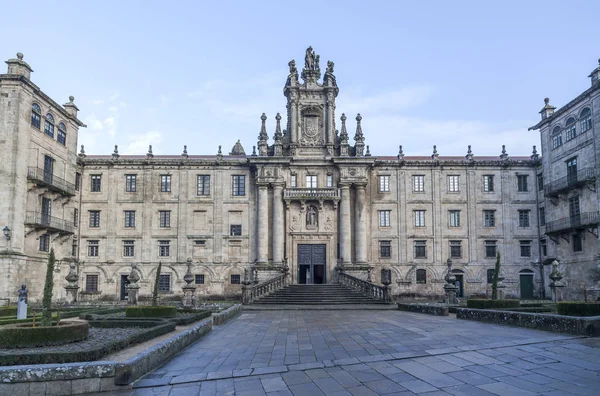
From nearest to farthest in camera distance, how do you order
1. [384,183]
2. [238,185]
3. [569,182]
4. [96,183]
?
[569,182], [96,183], [238,185], [384,183]

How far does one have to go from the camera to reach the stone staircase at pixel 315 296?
32.4 metres

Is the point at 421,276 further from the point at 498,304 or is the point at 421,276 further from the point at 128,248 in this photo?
the point at 128,248

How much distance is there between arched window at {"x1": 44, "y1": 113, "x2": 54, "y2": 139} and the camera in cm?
3766

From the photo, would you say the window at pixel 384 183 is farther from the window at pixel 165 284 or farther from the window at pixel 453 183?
the window at pixel 165 284

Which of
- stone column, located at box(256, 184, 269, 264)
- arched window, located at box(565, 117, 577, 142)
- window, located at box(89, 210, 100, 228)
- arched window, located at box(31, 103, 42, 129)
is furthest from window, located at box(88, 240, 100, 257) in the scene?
arched window, located at box(565, 117, 577, 142)

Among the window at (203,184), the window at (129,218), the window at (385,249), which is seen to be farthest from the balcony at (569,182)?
the window at (129,218)

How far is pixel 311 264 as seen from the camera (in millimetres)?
42562

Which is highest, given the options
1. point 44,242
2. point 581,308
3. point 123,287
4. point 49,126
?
point 49,126

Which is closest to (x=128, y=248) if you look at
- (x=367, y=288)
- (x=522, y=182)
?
(x=367, y=288)

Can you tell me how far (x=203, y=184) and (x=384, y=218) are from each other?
16.8 m

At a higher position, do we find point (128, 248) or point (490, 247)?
point (490, 247)

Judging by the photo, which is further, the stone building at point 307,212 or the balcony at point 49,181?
the stone building at point 307,212

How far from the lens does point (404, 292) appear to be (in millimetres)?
42812

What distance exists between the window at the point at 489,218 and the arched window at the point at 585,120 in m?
10.6
